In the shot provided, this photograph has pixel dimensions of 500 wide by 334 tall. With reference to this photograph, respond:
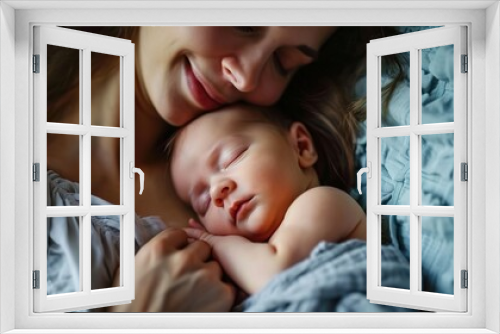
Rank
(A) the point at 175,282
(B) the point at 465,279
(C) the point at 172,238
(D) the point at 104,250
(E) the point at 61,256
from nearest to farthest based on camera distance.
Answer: (B) the point at 465,279 < (E) the point at 61,256 < (D) the point at 104,250 < (A) the point at 175,282 < (C) the point at 172,238

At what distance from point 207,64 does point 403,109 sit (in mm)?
1488

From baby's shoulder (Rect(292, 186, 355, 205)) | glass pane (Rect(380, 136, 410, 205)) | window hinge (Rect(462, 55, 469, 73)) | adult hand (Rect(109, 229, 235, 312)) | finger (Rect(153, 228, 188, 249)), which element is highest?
window hinge (Rect(462, 55, 469, 73))

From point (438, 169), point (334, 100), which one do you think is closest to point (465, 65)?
point (438, 169)

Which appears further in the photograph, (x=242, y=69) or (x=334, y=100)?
(x=334, y=100)

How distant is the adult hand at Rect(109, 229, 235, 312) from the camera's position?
459cm

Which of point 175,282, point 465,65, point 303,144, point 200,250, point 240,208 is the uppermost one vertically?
point 465,65

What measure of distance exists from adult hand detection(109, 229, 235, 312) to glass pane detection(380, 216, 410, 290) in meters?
1.14

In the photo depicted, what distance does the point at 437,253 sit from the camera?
168 inches

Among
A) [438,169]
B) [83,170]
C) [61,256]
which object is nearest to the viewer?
[83,170]

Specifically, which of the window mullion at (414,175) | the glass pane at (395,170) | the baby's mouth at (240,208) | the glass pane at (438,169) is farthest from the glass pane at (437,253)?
the baby's mouth at (240,208)

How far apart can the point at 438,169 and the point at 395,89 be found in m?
0.64

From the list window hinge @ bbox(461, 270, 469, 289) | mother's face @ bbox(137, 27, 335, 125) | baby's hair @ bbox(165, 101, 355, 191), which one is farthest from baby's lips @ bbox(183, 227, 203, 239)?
window hinge @ bbox(461, 270, 469, 289)

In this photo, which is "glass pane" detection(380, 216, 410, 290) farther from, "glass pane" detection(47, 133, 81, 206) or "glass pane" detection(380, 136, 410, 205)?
"glass pane" detection(47, 133, 81, 206)

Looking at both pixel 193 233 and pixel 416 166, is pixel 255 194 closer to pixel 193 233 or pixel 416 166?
pixel 193 233
